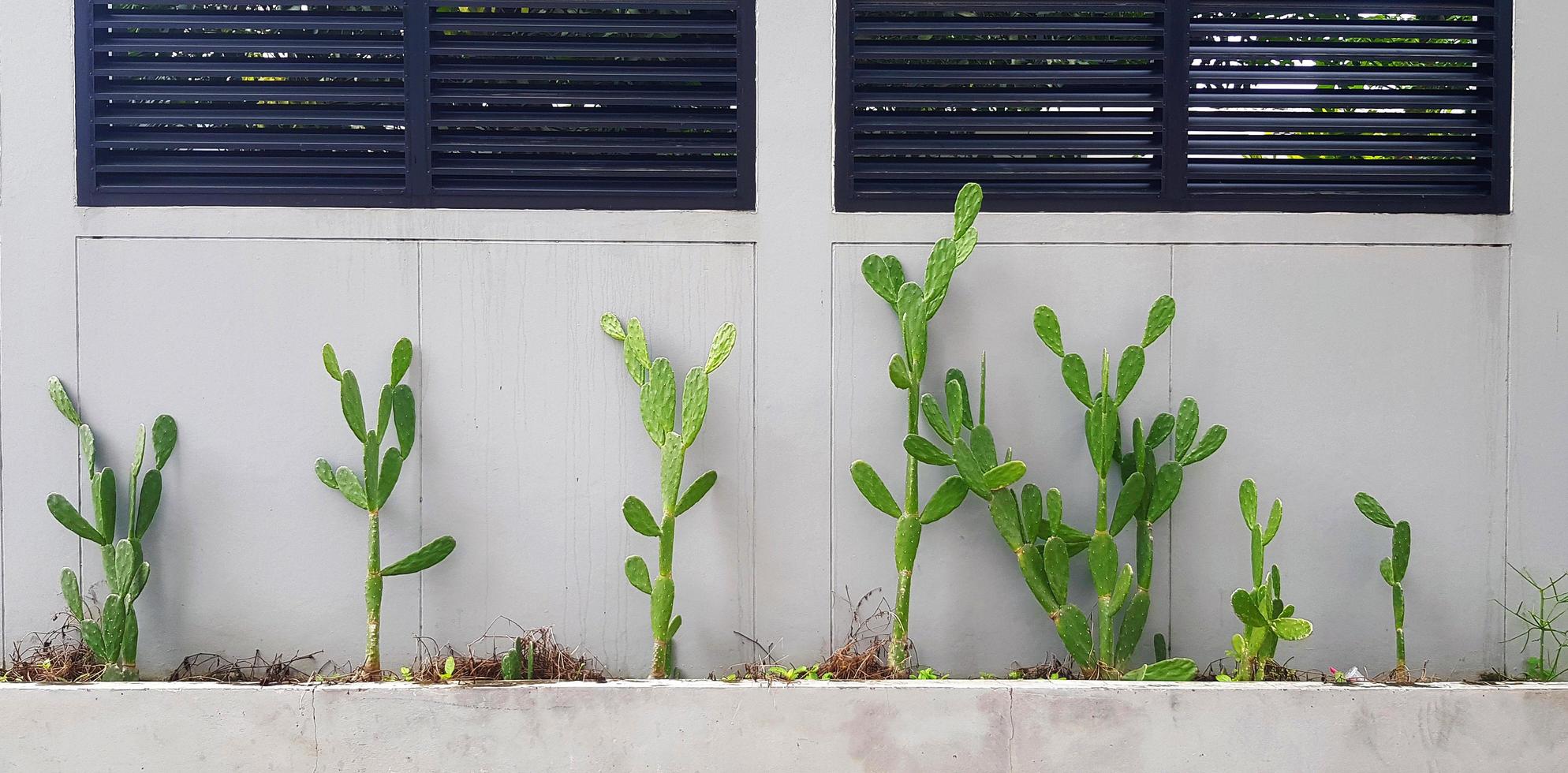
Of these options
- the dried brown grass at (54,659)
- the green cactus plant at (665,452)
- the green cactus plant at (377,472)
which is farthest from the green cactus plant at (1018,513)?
the dried brown grass at (54,659)

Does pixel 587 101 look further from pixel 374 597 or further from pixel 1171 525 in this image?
pixel 1171 525

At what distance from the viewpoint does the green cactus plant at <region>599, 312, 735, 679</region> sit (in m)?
3.25

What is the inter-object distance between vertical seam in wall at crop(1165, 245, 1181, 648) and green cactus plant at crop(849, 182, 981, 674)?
821 millimetres

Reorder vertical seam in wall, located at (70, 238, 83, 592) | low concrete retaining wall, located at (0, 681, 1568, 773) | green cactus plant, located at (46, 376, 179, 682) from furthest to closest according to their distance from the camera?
vertical seam in wall, located at (70, 238, 83, 592) → green cactus plant, located at (46, 376, 179, 682) → low concrete retaining wall, located at (0, 681, 1568, 773)

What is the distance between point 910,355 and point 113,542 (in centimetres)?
307

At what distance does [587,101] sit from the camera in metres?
3.53

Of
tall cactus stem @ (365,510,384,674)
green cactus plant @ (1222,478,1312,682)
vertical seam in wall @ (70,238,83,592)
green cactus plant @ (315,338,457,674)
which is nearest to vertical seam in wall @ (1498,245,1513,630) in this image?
green cactus plant @ (1222,478,1312,682)

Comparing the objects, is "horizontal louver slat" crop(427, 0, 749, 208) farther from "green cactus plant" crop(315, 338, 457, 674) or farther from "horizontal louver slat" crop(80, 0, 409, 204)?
"green cactus plant" crop(315, 338, 457, 674)

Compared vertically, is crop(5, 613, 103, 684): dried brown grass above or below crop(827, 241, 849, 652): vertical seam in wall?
below

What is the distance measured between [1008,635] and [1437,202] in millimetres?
2391

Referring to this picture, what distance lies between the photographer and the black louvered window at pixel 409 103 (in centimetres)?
351

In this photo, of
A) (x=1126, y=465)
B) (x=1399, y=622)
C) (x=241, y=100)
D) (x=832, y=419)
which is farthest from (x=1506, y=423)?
(x=241, y=100)

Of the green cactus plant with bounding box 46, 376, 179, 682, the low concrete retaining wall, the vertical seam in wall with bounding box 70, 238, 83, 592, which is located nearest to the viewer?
the low concrete retaining wall

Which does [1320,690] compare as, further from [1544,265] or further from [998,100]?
[998,100]
